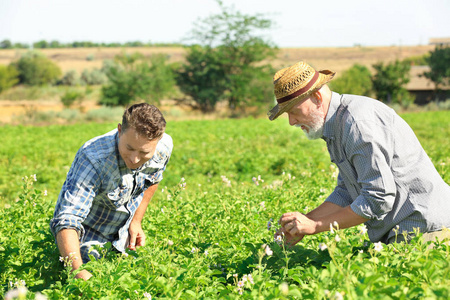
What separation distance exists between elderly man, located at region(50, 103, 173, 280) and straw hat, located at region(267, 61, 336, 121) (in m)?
0.91

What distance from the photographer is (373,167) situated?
9.79 feet

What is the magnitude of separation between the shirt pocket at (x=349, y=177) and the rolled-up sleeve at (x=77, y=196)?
187 centimetres

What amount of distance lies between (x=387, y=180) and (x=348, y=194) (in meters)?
0.80

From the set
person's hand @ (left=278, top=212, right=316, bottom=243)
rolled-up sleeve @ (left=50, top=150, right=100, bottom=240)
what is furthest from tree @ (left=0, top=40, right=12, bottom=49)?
person's hand @ (left=278, top=212, right=316, bottom=243)

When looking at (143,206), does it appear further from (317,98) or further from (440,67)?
(440,67)

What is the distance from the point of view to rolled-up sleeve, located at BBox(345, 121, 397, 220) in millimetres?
2986

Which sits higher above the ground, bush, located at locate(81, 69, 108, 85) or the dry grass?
the dry grass

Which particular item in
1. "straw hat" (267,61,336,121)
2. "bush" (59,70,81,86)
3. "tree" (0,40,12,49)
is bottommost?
"bush" (59,70,81,86)

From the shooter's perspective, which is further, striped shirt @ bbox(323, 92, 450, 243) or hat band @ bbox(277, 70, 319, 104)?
hat band @ bbox(277, 70, 319, 104)

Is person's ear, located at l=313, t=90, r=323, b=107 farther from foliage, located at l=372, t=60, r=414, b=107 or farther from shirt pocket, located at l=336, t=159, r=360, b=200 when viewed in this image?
foliage, located at l=372, t=60, r=414, b=107

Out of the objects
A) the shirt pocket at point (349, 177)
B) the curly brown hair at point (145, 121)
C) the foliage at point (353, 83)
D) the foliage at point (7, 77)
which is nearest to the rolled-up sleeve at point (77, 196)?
the curly brown hair at point (145, 121)

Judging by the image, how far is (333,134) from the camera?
332cm

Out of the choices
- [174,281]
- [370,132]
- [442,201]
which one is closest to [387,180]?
[370,132]

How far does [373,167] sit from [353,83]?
51187mm
